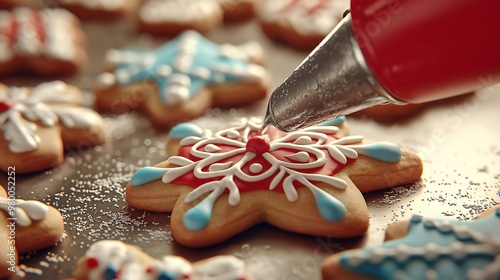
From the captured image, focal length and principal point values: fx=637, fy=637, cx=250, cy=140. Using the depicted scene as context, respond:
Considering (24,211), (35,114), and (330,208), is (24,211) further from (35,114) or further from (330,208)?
(330,208)

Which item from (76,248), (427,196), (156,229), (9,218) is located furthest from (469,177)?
(9,218)

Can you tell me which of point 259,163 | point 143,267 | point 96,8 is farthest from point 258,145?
point 96,8

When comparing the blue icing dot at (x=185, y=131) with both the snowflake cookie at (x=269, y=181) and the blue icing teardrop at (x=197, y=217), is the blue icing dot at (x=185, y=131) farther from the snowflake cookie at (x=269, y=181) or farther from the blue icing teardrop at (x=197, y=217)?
the blue icing teardrop at (x=197, y=217)

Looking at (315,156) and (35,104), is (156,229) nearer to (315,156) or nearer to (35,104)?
(315,156)

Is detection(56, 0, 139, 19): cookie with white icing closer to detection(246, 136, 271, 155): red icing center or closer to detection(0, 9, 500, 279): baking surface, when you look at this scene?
detection(0, 9, 500, 279): baking surface

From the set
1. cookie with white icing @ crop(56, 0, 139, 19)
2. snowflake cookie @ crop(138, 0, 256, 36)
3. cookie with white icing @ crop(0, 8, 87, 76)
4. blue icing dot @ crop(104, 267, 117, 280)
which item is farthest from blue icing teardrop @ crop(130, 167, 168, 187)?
cookie with white icing @ crop(56, 0, 139, 19)

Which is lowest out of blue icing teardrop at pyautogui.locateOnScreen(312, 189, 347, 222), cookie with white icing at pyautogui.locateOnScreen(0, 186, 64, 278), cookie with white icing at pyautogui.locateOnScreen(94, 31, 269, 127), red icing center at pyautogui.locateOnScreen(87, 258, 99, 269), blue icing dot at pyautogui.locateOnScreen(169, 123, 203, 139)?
red icing center at pyautogui.locateOnScreen(87, 258, 99, 269)
